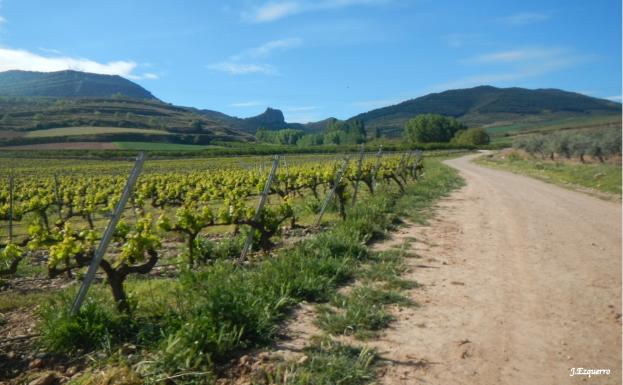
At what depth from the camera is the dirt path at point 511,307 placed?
3.57m

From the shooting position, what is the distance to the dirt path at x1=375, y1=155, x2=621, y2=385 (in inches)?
140

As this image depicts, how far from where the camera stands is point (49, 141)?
60.6 metres

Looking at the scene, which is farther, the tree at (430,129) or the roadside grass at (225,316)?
the tree at (430,129)

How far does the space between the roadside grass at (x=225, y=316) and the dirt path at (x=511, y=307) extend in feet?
1.43

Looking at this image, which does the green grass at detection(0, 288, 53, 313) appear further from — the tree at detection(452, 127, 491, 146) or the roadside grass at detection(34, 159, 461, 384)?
the tree at detection(452, 127, 491, 146)

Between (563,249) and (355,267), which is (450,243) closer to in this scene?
(563,249)

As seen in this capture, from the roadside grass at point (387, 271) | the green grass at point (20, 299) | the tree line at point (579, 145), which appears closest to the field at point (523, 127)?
the tree line at point (579, 145)

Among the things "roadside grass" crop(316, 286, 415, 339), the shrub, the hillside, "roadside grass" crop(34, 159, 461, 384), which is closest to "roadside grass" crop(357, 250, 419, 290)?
"roadside grass" crop(34, 159, 461, 384)

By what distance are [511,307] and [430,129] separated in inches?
4598

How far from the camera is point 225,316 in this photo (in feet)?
12.8

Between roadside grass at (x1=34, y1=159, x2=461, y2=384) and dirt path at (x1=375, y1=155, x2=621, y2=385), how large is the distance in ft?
1.43

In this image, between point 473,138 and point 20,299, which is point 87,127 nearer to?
point 473,138

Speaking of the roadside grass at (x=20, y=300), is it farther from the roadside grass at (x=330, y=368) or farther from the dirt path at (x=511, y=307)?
the dirt path at (x=511, y=307)

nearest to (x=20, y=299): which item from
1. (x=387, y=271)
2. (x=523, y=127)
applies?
(x=387, y=271)
